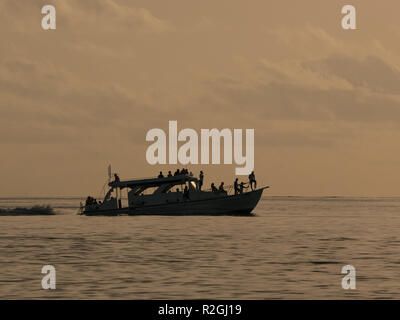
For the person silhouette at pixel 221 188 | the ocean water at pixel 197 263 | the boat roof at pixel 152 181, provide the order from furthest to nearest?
the person silhouette at pixel 221 188, the boat roof at pixel 152 181, the ocean water at pixel 197 263

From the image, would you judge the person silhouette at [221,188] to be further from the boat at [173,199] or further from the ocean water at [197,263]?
the ocean water at [197,263]

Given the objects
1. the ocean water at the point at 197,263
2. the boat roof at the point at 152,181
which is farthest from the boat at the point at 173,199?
the ocean water at the point at 197,263

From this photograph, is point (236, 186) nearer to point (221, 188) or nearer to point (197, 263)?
point (221, 188)

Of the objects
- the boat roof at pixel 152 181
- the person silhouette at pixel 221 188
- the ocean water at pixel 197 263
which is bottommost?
the ocean water at pixel 197 263

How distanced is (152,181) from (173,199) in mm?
2755

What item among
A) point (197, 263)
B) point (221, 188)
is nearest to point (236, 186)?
point (221, 188)

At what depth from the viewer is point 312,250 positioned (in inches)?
1578

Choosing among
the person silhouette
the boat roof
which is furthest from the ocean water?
the person silhouette

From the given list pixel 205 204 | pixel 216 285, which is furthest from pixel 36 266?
pixel 205 204

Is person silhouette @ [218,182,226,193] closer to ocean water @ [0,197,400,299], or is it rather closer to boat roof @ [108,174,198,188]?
boat roof @ [108,174,198,188]

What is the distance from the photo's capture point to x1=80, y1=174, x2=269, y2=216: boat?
242ft

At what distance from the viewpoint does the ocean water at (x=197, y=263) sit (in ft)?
79.5

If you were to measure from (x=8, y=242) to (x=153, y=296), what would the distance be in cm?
2332

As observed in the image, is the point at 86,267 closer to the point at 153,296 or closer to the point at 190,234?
the point at 153,296
